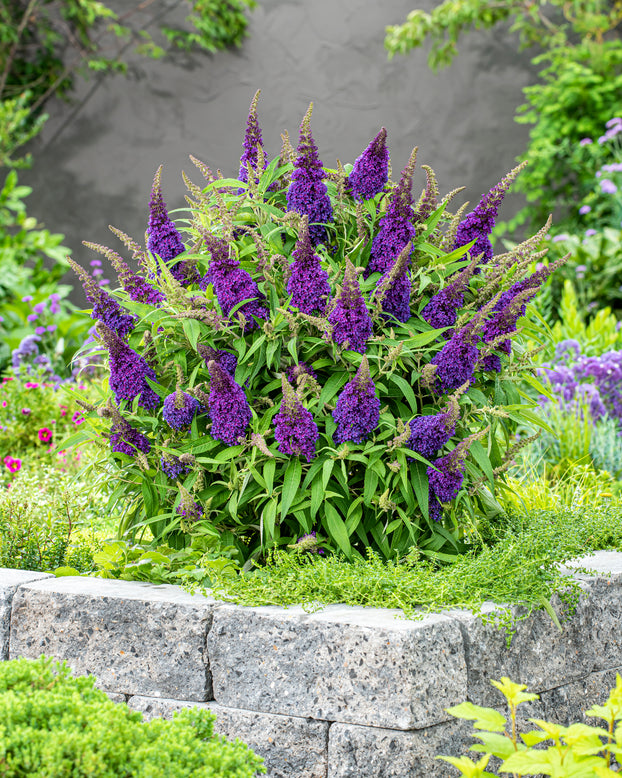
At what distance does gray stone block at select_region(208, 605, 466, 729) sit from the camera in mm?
1724

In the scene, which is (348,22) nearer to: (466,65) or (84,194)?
(466,65)

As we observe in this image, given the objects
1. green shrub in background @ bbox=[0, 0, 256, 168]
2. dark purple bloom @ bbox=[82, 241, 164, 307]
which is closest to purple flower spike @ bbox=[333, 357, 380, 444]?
dark purple bloom @ bbox=[82, 241, 164, 307]

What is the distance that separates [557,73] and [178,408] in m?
6.48

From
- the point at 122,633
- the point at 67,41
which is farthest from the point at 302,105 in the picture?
the point at 122,633

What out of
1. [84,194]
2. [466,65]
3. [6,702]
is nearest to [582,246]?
[466,65]

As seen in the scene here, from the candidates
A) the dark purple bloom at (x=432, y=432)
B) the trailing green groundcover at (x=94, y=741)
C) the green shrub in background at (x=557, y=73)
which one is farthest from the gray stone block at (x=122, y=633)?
the green shrub in background at (x=557, y=73)

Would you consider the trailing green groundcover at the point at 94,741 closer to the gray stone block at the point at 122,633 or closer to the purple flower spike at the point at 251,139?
the gray stone block at the point at 122,633

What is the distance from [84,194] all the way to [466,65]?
3.81m

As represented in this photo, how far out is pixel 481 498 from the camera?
2.50 metres

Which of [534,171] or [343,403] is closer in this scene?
[343,403]

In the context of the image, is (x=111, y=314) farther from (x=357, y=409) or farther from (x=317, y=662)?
(x=317, y=662)

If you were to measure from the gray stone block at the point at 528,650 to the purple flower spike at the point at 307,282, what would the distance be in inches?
35.0

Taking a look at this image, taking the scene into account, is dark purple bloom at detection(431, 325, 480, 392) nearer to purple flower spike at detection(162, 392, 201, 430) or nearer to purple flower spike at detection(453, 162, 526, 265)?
purple flower spike at detection(453, 162, 526, 265)

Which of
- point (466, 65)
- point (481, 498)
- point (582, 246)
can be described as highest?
point (466, 65)
